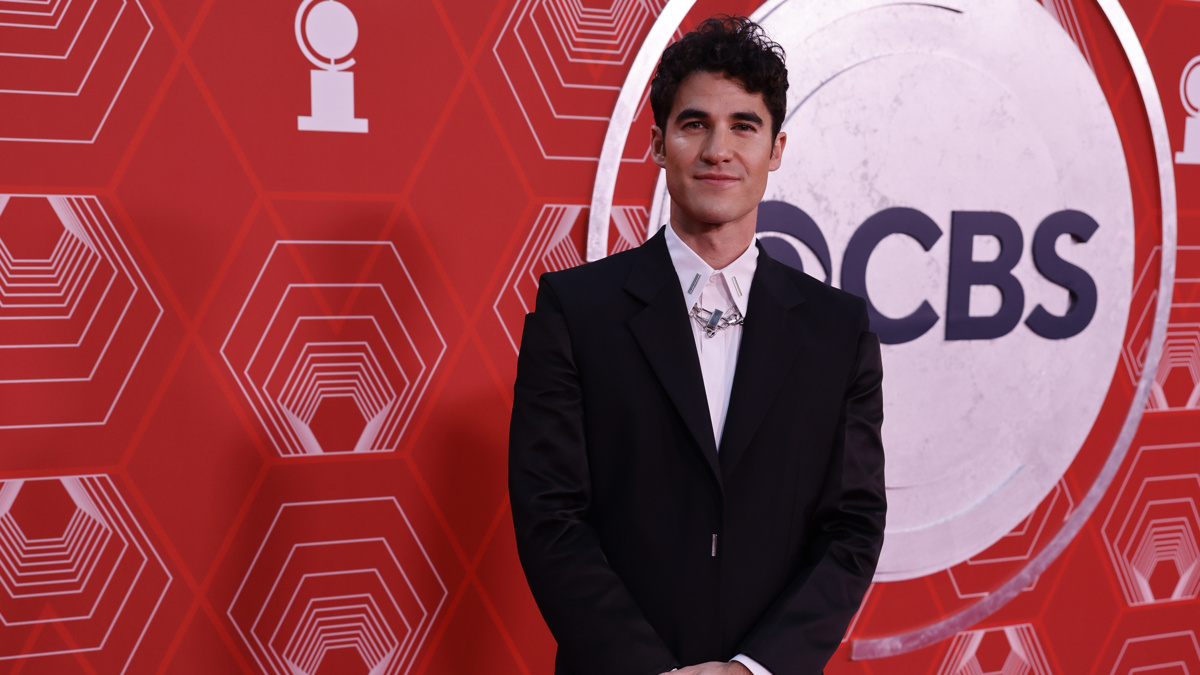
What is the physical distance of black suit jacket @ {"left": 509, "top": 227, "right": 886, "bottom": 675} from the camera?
131 cm

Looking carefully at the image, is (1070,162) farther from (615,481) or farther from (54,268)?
(54,268)

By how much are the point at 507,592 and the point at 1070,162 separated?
1.74 meters

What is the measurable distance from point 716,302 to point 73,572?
1332mm

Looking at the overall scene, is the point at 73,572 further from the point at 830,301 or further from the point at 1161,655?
the point at 1161,655

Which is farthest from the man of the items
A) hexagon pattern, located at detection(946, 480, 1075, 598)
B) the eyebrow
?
hexagon pattern, located at detection(946, 480, 1075, 598)

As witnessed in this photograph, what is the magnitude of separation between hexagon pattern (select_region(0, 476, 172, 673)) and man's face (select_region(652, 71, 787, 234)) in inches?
48.8

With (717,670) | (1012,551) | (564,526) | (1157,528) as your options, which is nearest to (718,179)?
(564,526)

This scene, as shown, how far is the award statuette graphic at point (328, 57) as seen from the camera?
1825mm

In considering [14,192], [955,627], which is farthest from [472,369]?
[955,627]

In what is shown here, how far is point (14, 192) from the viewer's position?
1.70m

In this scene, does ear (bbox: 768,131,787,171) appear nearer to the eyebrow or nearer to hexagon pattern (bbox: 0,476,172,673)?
the eyebrow

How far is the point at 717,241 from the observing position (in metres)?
1.41

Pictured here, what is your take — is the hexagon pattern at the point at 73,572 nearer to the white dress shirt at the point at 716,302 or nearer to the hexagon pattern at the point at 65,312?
the hexagon pattern at the point at 65,312

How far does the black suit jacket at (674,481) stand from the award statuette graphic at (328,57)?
2.37ft
